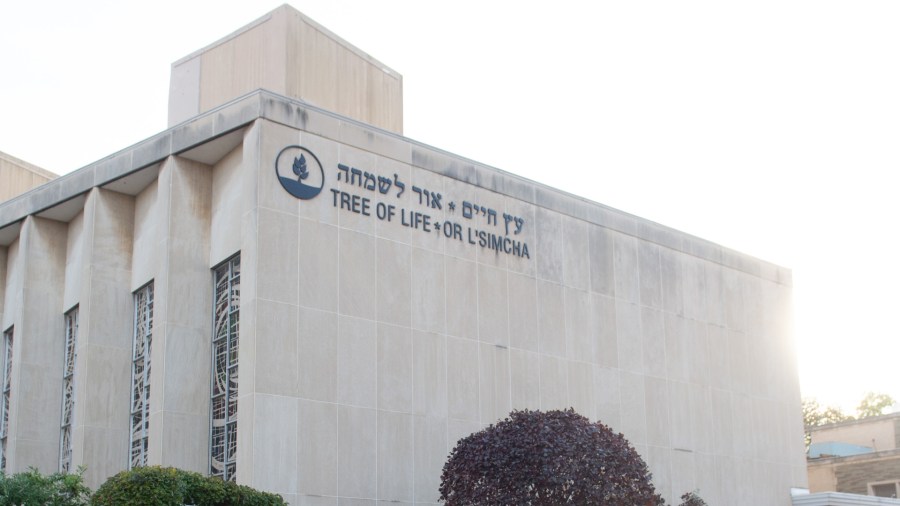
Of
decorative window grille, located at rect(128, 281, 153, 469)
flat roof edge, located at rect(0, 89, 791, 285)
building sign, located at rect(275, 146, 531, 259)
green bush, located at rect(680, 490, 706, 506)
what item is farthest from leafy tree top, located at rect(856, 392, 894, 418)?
decorative window grille, located at rect(128, 281, 153, 469)

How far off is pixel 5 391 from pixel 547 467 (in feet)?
47.8

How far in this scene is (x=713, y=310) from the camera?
31688 millimetres

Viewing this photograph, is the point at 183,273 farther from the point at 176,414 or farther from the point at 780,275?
the point at 780,275

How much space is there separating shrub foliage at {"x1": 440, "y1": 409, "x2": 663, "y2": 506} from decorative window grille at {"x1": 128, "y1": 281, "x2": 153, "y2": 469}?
6.73 meters

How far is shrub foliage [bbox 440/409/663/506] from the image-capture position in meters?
20.6

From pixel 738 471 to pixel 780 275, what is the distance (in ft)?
21.1

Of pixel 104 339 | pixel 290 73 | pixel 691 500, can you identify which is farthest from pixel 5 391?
pixel 691 500

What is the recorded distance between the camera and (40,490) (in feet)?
67.0

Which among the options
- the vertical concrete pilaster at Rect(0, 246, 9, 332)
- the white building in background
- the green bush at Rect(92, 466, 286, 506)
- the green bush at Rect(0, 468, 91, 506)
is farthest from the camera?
the vertical concrete pilaster at Rect(0, 246, 9, 332)

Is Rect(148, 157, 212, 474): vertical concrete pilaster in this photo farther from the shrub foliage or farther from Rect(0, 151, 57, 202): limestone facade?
Rect(0, 151, 57, 202): limestone facade

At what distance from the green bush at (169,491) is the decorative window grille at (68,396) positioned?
790 centimetres

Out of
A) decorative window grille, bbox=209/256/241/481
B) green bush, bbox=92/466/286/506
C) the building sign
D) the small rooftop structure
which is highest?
the small rooftop structure

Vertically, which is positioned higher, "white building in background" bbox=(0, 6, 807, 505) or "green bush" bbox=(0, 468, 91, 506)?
"white building in background" bbox=(0, 6, 807, 505)

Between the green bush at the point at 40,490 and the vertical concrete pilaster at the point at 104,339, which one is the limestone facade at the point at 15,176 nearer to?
the vertical concrete pilaster at the point at 104,339
